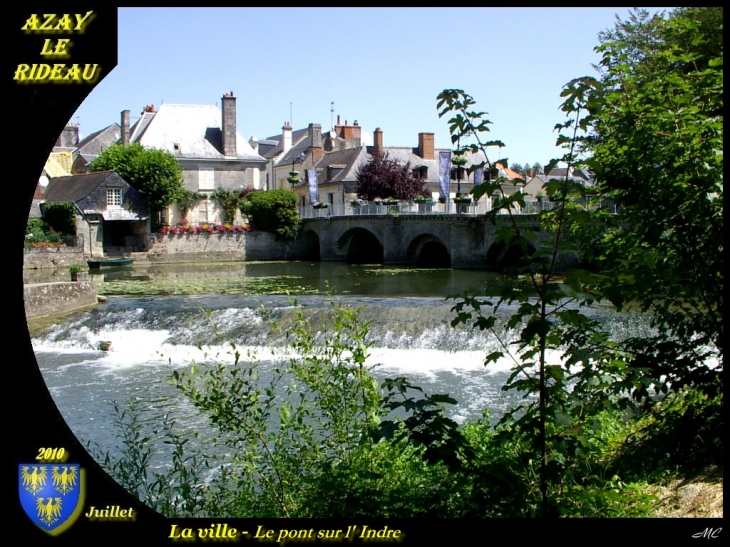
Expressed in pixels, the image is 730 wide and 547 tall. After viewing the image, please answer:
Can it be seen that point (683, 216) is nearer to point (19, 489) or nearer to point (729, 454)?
point (729, 454)

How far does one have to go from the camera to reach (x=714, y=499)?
4348mm

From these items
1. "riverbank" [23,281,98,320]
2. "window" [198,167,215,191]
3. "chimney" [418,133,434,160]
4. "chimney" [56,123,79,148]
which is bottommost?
"riverbank" [23,281,98,320]

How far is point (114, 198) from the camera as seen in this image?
4259 centimetres

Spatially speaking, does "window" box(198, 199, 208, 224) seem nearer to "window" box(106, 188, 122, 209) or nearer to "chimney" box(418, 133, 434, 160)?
"window" box(106, 188, 122, 209)

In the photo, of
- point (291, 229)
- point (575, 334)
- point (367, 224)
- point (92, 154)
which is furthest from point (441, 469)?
point (92, 154)

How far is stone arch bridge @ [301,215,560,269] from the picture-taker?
3384 cm

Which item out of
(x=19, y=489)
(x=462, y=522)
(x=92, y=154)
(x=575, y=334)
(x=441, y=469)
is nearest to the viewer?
(x=19, y=489)

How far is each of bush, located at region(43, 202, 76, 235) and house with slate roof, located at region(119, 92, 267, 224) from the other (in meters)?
9.68

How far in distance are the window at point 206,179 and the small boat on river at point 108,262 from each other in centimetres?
1212

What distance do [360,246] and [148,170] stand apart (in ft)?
44.5

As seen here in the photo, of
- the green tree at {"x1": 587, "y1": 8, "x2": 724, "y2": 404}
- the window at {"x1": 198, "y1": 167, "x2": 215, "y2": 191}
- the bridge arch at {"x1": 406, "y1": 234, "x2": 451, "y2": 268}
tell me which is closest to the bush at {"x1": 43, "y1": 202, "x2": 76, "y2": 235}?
the window at {"x1": 198, "y1": 167, "x2": 215, "y2": 191}

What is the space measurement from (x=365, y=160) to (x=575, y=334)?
48.4 m

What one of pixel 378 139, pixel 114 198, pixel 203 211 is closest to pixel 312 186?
pixel 378 139

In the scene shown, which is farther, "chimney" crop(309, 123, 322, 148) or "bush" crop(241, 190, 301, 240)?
"chimney" crop(309, 123, 322, 148)
